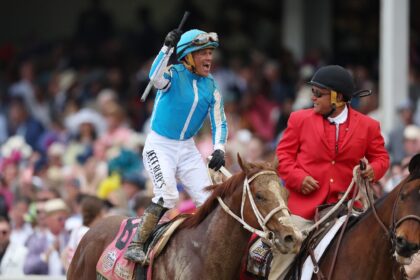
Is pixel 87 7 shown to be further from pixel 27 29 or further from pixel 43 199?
pixel 43 199

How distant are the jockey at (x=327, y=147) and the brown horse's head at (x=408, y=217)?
1.09m

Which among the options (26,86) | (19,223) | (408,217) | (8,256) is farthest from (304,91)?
(408,217)

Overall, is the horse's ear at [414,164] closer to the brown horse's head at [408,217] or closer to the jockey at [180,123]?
the brown horse's head at [408,217]

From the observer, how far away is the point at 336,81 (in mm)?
10492

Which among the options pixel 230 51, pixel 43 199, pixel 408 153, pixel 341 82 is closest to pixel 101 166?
pixel 43 199

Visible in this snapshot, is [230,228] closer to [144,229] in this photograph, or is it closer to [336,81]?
[144,229]

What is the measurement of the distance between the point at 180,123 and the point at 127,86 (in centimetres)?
1288

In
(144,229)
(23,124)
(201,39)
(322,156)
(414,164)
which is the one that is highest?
(201,39)

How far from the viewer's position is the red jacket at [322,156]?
1056 centimetres

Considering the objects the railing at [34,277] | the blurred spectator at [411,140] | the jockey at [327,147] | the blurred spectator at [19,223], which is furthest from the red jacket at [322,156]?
the blurred spectator at [19,223]

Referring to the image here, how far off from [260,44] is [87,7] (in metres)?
3.76

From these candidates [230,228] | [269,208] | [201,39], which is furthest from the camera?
[201,39]

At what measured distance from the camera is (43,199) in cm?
1614

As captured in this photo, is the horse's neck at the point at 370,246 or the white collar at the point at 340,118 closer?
the horse's neck at the point at 370,246
